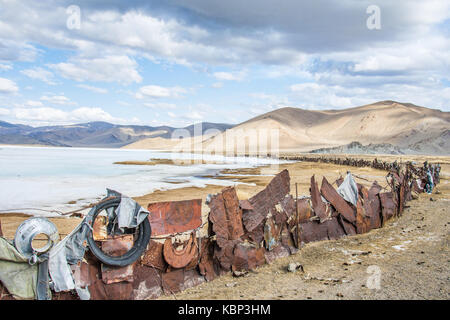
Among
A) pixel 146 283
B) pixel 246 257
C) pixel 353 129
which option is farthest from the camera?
pixel 353 129

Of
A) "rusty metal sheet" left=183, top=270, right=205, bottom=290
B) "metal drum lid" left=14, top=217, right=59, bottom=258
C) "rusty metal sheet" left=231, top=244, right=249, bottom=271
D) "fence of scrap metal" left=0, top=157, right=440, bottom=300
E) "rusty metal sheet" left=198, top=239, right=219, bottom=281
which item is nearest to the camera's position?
"metal drum lid" left=14, top=217, right=59, bottom=258

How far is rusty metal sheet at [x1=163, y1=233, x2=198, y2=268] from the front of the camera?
504cm

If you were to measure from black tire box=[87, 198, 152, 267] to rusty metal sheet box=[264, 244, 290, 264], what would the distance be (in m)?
2.41

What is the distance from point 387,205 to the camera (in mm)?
9148

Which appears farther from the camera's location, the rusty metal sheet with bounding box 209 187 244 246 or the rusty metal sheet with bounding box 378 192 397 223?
the rusty metal sheet with bounding box 378 192 397 223

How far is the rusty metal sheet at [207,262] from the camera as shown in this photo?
5508 mm

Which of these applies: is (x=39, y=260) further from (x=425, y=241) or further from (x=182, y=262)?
(x=425, y=241)

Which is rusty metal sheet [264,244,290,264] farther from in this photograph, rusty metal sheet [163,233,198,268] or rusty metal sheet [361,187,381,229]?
rusty metal sheet [361,187,381,229]

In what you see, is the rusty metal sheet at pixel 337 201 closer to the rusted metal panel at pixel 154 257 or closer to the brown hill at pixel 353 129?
the rusted metal panel at pixel 154 257

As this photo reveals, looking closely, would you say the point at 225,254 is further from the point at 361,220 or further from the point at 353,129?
the point at 353,129

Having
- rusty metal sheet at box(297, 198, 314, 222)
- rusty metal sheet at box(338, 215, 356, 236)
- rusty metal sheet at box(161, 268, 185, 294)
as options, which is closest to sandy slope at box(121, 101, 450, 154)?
Answer: rusty metal sheet at box(338, 215, 356, 236)

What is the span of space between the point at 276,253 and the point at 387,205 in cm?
440

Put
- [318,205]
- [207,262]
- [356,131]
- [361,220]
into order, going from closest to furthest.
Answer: [207,262], [318,205], [361,220], [356,131]

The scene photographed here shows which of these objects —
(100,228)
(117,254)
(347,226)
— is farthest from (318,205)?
(100,228)
